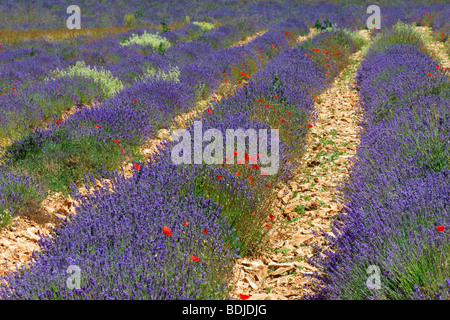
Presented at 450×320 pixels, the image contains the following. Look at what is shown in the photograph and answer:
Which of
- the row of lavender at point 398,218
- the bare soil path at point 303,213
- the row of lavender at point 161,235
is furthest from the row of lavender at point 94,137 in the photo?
the row of lavender at point 398,218

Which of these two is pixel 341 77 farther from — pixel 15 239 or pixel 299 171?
pixel 15 239

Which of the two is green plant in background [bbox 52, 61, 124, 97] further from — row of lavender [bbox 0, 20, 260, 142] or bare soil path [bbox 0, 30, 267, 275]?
bare soil path [bbox 0, 30, 267, 275]

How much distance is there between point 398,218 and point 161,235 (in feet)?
5.15

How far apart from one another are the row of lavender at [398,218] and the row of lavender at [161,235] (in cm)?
73

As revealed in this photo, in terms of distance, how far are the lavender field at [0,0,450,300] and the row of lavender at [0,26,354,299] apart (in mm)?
14

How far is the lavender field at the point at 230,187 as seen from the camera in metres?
2.18

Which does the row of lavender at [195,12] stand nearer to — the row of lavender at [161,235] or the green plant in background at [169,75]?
the green plant in background at [169,75]

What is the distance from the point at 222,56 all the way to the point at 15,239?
281 inches

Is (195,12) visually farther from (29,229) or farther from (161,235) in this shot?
(161,235)

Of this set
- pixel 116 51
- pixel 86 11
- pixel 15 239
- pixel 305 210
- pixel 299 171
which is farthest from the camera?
pixel 86 11

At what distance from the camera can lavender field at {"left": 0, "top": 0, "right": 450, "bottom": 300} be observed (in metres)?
2.18

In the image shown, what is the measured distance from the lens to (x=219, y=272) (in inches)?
98.7

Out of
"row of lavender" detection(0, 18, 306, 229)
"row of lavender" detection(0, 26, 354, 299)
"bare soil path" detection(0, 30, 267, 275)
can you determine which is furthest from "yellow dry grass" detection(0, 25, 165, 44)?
"row of lavender" detection(0, 26, 354, 299)
